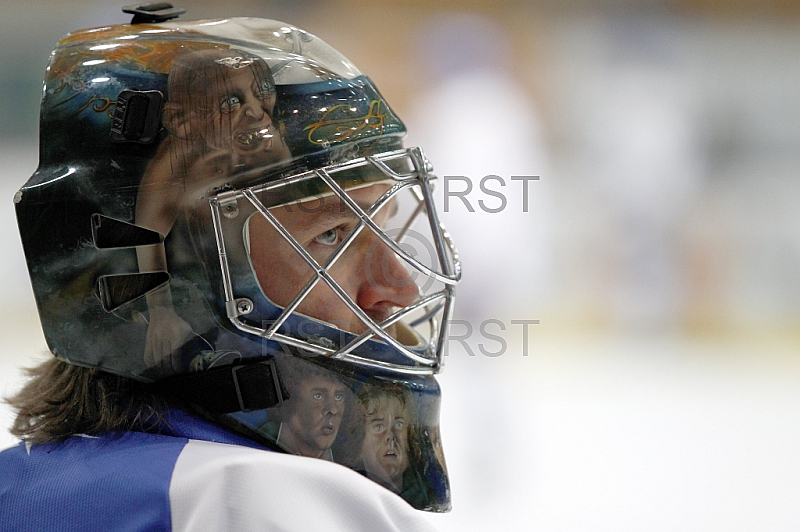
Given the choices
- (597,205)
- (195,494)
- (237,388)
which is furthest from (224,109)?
(597,205)

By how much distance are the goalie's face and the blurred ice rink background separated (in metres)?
1.74

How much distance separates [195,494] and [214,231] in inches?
11.0

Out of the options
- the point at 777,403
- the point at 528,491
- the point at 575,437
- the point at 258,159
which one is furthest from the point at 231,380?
the point at 777,403

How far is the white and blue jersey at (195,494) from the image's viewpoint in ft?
2.34

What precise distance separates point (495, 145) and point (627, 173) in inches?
34.8

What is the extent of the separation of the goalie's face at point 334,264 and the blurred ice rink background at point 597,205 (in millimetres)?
1739

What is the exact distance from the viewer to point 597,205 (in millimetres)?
4840

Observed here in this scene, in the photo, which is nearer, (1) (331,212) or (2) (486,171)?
(1) (331,212)

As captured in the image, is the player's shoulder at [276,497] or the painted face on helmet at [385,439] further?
the painted face on helmet at [385,439]

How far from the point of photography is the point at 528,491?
2352 millimetres

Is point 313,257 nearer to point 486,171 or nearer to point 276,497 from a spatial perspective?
point 276,497

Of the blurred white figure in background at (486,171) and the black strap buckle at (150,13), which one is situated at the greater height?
the black strap buckle at (150,13)

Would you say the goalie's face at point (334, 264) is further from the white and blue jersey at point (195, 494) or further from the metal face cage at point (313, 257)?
the white and blue jersey at point (195, 494)

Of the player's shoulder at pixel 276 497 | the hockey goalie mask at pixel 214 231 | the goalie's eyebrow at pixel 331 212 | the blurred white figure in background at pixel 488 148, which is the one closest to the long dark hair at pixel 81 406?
the hockey goalie mask at pixel 214 231
